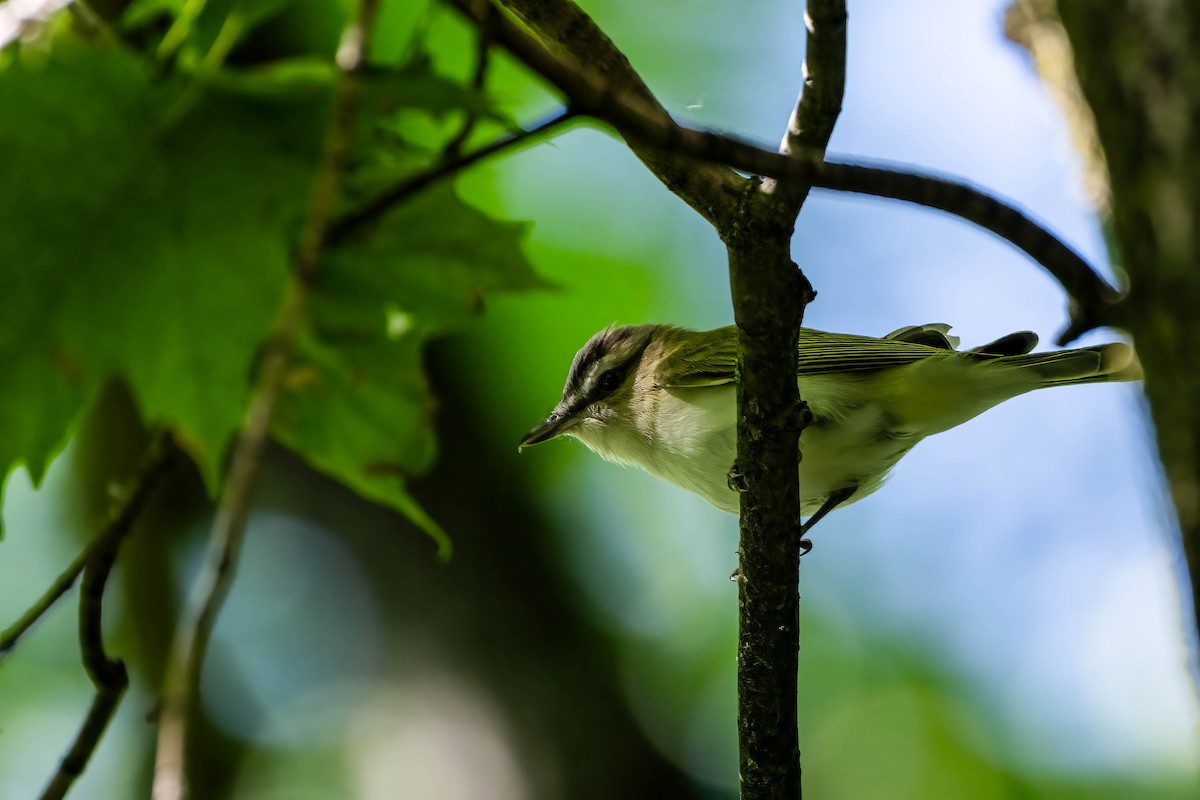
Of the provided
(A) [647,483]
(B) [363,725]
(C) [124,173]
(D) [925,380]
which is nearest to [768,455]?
(C) [124,173]

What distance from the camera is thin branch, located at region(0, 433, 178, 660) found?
1.87 metres

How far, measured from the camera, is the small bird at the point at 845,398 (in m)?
4.02

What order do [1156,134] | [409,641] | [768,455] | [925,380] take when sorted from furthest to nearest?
[409,641], [925,380], [768,455], [1156,134]

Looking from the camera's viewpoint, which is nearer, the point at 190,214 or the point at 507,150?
the point at 507,150

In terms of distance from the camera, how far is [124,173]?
1691mm

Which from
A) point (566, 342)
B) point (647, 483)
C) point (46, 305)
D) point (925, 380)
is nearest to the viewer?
point (46, 305)

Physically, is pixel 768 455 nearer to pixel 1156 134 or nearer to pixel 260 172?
pixel 260 172

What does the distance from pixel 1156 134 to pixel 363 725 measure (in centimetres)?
549

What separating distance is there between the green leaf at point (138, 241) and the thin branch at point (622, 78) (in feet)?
2.27

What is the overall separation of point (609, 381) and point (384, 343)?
10.4 ft

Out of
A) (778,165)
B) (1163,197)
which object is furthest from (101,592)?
(1163,197)

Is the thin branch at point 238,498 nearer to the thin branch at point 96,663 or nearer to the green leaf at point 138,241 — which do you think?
the green leaf at point 138,241

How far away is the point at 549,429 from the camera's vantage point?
491 cm

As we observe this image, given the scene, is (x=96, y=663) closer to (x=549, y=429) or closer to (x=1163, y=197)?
(x=1163, y=197)
